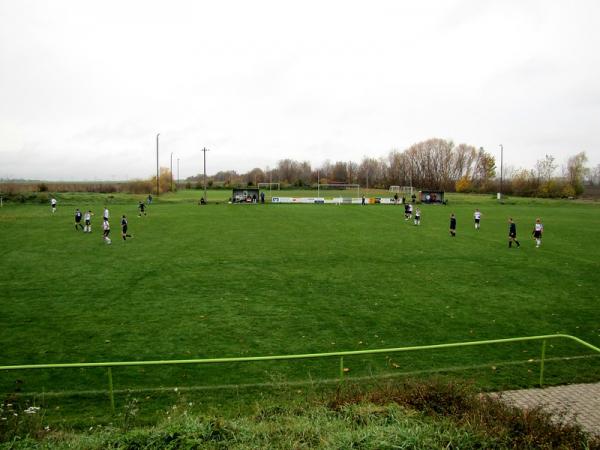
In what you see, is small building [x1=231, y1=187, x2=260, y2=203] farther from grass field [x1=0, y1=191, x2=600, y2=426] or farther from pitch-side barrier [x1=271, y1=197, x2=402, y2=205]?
grass field [x1=0, y1=191, x2=600, y2=426]

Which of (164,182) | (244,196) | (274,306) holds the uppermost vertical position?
(164,182)

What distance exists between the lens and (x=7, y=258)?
67.6 feet

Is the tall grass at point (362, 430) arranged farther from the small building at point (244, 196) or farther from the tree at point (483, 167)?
the tree at point (483, 167)

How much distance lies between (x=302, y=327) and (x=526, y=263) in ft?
45.9

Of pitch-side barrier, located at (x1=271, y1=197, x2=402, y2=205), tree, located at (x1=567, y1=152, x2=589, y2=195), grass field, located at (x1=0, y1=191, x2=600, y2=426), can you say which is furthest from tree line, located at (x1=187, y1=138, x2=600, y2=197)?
Answer: grass field, located at (x1=0, y1=191, x2=600, y2=426)

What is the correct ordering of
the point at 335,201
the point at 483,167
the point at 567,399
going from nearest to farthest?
the point at 567,399 < the point at 335,201 < the point at 483,167

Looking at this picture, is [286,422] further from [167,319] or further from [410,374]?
[167,319]

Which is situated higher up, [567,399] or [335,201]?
[335,201]

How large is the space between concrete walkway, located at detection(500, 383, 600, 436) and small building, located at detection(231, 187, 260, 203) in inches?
2144

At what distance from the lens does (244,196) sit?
2409 inches

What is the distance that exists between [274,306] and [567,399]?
27.3ft

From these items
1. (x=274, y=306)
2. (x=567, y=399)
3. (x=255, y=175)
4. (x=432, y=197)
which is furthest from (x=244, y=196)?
(x=255, y=175)

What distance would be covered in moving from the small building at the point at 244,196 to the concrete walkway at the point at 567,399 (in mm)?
54446

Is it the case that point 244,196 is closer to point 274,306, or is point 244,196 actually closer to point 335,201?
point 335,201
